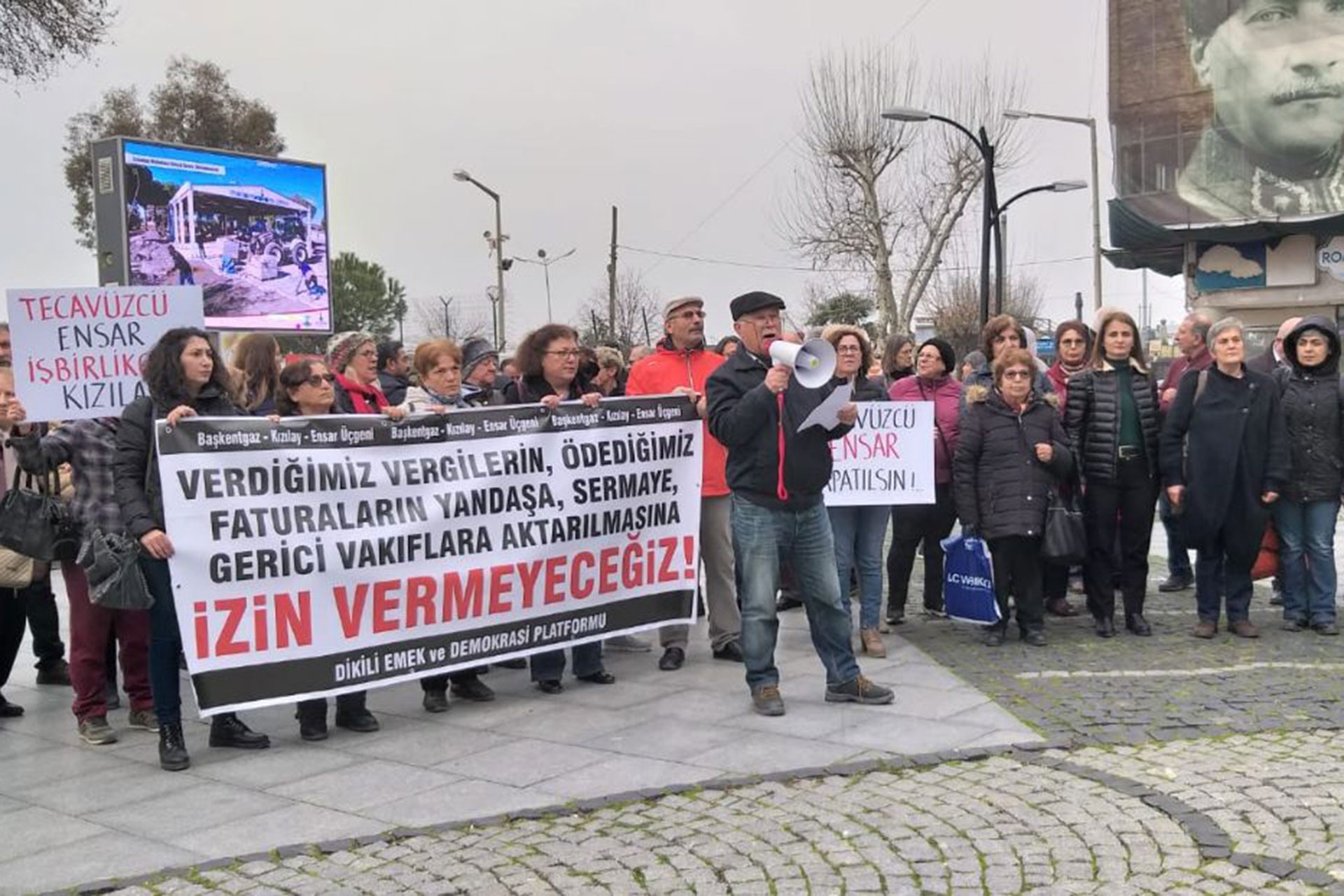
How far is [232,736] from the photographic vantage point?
6.05m

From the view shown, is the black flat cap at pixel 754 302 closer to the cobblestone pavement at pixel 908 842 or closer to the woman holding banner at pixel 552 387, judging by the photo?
the woman holding banner at pixel 552 387

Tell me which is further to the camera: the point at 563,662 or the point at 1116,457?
the point at 1116,457

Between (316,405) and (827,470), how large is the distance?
243 centimetres

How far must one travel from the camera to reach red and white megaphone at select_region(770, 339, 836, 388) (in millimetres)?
5754

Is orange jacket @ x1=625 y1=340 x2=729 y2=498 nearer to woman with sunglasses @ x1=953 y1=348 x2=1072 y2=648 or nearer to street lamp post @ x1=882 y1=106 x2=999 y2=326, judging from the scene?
woman with sunglasses @ x1=953 y1=348 x2=1072 y2=648

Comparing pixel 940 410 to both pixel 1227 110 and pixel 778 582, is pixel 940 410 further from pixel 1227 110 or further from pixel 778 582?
pixel 1227 110

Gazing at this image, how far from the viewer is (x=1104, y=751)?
5.57 meters

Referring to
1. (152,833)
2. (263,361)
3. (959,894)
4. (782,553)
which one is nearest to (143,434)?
(263,361)

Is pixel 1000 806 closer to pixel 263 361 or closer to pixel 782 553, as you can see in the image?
pixel 782 553

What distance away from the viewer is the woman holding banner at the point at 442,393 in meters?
6.73

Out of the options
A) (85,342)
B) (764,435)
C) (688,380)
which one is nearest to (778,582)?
(764,435)

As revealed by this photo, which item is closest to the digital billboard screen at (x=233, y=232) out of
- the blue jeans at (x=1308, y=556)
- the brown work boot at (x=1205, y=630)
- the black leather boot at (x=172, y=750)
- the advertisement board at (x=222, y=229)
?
the advertisement board at (x=222, y=229)

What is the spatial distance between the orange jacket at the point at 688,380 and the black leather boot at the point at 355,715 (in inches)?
89.9

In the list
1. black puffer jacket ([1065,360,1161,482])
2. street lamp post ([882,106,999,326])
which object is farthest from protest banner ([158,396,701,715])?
street lamp post ([882,106,999,326])
